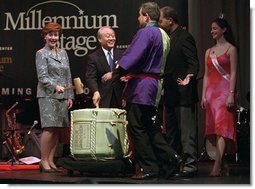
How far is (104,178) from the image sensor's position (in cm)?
686

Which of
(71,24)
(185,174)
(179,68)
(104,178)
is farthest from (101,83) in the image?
(185,174)

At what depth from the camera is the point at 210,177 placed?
6.89 m

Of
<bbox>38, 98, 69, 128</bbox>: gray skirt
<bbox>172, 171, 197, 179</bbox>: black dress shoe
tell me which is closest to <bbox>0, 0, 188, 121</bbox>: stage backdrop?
<bbox>38, 98, 69, 128</bbox>: gray skirt

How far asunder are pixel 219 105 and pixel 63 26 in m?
2.32

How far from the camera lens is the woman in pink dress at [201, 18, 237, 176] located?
6.98m

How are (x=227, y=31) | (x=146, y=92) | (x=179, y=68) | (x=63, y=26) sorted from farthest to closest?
(x=63, y=26), (x=227, y=31), (x=179, y=68), (x=146, y=92)

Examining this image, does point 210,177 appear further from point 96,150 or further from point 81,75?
point 81,75

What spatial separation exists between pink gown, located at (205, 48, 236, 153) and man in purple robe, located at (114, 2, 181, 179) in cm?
64

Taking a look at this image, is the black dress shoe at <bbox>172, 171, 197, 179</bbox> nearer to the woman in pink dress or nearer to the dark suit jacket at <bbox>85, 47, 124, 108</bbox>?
the woman in pink dress

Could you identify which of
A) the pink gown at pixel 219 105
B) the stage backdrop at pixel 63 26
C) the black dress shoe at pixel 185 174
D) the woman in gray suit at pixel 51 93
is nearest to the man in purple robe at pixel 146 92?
the black dress shoe at pixel 185 174

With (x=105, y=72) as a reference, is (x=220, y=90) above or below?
below

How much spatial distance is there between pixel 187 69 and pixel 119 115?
814 mm

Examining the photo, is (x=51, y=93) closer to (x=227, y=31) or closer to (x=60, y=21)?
(x=60, y=21)

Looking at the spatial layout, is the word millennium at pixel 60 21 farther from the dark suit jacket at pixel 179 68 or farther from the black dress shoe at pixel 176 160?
the black dress shoe at pixel 176 160
